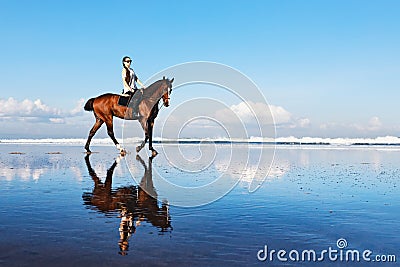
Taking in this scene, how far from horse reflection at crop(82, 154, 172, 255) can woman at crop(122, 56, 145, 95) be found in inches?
456

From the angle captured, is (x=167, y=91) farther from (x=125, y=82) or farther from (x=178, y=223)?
(x=178, y=223)

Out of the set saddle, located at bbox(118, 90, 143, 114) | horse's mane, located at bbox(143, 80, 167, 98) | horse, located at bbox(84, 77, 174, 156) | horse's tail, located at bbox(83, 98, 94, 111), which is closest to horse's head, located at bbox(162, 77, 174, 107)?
horse, located at bbox(84, 77, 174, 156)

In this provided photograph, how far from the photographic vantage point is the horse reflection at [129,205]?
6.62 metres

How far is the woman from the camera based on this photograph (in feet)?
75.2

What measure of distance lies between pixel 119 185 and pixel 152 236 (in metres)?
6.21

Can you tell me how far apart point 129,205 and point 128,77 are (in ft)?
51.3

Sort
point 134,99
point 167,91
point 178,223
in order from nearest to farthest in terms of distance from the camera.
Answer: point 178,223 < point 167,91 < point 134,99

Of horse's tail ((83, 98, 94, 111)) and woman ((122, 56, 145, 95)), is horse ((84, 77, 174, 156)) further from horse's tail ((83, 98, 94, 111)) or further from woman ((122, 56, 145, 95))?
woman ((122, 56, 145, 95))

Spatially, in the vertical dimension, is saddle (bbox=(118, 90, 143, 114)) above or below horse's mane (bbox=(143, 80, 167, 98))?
below

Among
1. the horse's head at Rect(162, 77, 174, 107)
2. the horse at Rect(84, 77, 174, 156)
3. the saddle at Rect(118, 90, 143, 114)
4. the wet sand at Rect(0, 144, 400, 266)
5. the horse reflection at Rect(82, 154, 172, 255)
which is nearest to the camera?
the wet sand at Rect(0, 144, 400, 266)

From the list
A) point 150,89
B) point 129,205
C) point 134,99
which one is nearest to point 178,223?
point 129,205

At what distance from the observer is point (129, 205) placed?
341 inches

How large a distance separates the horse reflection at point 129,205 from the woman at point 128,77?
38.0 ft

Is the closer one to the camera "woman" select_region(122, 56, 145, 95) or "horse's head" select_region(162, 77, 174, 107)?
"horse's head" select_region(162, 77, 174, 107)
